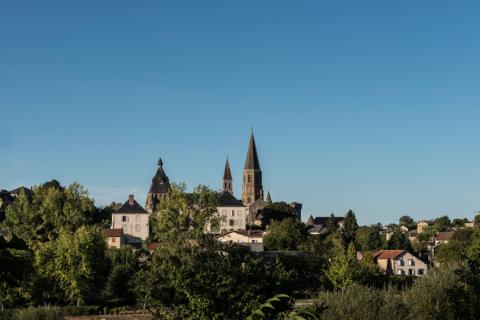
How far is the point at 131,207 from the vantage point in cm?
12388

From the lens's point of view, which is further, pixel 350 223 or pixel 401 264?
pixel 350 223

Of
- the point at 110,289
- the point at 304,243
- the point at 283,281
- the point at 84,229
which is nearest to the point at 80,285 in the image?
the point at 110,289

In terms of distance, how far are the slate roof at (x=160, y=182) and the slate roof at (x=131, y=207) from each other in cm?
3138

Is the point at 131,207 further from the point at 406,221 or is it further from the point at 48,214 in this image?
the point at 406,221

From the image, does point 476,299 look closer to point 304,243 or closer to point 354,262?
point 354,262

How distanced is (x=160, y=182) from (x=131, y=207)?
34349 mm

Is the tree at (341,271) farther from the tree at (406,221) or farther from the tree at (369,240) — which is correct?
the tree at (406,221)

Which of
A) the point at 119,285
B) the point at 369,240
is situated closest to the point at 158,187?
the point at 369,240

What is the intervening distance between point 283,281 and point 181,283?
5.51 metres

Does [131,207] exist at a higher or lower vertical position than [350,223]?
higher

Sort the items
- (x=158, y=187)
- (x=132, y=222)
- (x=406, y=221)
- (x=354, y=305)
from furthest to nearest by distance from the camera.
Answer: (x=406, y=221), (x=158, y=187), (x=132, y=222), (x=354, y=305)

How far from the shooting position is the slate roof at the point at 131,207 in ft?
405

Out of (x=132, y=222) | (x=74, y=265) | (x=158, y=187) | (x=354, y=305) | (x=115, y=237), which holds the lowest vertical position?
(x=354, y=305)

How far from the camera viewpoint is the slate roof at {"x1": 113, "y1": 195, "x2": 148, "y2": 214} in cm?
12331
